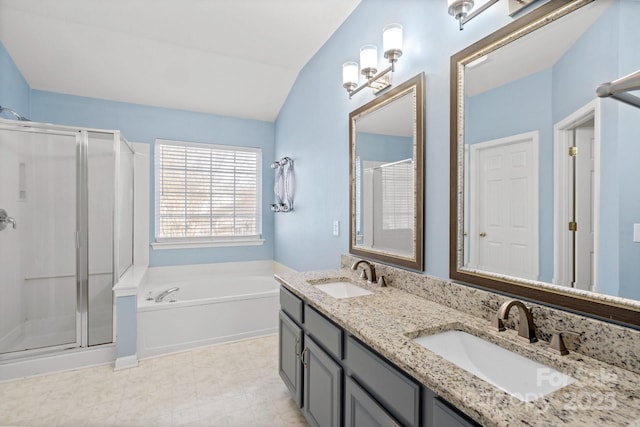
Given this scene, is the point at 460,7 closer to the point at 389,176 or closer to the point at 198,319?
the point at 389,176

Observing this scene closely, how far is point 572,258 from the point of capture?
1.00m

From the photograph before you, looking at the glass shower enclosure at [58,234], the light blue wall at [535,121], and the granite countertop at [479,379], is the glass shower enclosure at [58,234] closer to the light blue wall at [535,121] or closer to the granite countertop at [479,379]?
the granite countertop at [479,379]

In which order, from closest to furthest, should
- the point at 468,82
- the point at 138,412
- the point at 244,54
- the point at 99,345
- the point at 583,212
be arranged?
the point at 583,212 → the point at 468,82 → the point at 138,412 → the point at 99,345 → the point at 244,54

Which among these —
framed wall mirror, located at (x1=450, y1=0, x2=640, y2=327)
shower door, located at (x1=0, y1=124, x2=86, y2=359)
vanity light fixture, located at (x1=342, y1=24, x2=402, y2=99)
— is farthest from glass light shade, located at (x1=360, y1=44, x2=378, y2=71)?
shower door, located at (x1=0, y1=124, x2=86, y2=359)

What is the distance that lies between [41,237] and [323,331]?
2.65m

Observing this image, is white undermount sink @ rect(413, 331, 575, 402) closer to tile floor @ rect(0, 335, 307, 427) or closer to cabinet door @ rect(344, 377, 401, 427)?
cabinet door @ rect(344, 377, 401, 427)

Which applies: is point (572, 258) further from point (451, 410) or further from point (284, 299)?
point (284, 299)

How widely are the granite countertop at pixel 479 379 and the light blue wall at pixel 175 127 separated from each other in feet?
9.17

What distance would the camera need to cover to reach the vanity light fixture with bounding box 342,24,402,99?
1689 mm

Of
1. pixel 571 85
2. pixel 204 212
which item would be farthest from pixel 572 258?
pixel 204 212

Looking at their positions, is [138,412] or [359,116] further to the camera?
[359,116]

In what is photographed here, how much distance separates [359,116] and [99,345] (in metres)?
2.79

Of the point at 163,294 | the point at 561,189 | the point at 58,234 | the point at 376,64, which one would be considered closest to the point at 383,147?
the point at 376,64

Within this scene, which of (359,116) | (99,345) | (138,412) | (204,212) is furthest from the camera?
(204,212)
